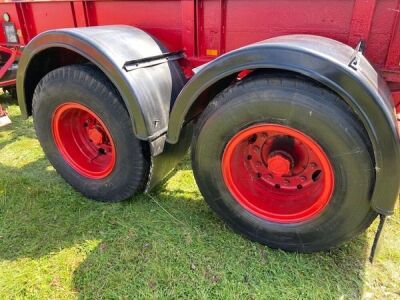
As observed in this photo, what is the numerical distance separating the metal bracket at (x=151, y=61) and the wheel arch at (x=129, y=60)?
0.02 metres

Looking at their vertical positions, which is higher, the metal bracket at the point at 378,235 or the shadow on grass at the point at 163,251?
the metal bracket at the point at 378,235

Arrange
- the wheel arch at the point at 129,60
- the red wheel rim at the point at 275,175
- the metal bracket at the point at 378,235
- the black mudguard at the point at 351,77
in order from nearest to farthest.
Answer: the black mudguard at the point at 351,77 → the metal bracket at the point at 378,235 → the red wheel rim at the point at 275,175 → the wheel arch at the point at 129,60

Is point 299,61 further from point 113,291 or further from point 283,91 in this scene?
point 113,291

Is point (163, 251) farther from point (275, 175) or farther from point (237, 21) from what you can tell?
point (237, 21)

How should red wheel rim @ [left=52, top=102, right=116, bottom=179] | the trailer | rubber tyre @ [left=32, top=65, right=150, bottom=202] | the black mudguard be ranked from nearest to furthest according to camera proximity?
the black mudguard, the trailer, rubber tyre @ [left=32, top=65, right=150, bottom=202], red wheel rim @ [left=52, top=102, right=116, bottom=179]

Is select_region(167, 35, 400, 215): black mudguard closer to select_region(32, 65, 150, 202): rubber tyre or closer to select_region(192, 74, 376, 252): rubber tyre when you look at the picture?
select_region(192, 74, 376, 252): rubber tyre

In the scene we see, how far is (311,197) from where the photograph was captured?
2.13m

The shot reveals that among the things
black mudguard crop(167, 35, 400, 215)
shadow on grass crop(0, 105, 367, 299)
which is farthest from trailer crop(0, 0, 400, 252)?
shadow on grass crop(0, 105, 367, 299)

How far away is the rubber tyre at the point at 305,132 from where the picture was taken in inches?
68.4

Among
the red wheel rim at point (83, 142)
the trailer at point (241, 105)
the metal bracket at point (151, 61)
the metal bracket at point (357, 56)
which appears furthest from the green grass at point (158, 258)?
→ the metal bracket at point (357, 56)

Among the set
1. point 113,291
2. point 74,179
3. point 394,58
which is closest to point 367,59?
point 394,58

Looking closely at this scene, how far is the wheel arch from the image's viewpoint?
2.15 metres

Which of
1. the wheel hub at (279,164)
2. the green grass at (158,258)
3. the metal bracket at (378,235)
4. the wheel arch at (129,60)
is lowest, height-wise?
the green grass at (158,258)

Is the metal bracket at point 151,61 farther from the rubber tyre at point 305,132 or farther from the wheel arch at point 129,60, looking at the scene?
the rubber tyre at point 305,132
